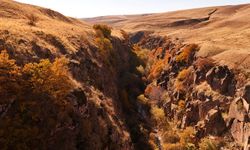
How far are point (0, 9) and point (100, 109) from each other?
51608mm

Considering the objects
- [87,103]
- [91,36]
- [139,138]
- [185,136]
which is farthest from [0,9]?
[185,136]

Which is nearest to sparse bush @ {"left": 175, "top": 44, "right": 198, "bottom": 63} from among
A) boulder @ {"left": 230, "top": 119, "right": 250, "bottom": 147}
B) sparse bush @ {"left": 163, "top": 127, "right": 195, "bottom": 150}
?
sparse bush @ {"left": 163, "top": 127, "right": 195, "bottom": 150}

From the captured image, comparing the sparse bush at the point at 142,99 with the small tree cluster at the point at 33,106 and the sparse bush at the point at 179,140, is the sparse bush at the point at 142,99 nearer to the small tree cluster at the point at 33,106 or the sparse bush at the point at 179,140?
the sparse bush at the point at 179,140

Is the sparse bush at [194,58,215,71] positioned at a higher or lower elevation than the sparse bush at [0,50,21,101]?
lower

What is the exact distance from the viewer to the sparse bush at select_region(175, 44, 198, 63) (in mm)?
100875

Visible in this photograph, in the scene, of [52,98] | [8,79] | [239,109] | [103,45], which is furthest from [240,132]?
[103,45]

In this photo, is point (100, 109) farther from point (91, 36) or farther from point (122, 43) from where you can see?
point (122, 43)

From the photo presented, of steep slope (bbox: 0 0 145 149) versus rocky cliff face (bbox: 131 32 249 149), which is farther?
rocky cliff face (bbox: 131 32 249 149)

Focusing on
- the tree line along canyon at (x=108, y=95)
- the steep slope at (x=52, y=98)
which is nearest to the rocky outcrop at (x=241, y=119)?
the tree line along canyon at (x=108, y=95)

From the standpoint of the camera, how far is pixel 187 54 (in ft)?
337

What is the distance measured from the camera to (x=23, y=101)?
48938mm

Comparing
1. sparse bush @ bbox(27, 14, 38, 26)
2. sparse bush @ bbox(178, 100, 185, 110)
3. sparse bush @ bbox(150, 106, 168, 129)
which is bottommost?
sparse bush @ bbox(150, 106, 168, 129)

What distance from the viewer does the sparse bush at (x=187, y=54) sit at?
3971 inches

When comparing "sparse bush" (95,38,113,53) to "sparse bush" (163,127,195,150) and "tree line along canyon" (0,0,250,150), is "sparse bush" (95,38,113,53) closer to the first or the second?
"tree line along canyon" (0,0,250,150)
